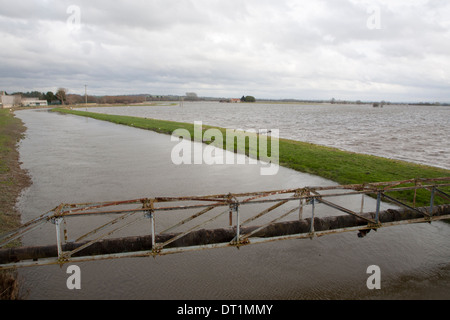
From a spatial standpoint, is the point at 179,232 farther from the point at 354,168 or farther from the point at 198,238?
the point at 354,168

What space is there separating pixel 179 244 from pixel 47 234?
7.40 metres

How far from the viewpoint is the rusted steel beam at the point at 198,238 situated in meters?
8.69

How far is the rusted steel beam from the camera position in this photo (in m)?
8.69

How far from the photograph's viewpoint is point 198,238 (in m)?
9.50

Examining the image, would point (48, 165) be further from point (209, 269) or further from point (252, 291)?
point (252, 291)

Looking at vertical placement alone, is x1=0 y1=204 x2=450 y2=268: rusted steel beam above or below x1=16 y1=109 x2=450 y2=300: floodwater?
above

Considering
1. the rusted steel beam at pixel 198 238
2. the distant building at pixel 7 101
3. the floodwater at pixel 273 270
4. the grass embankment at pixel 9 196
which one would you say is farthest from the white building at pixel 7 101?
the rusted steel beam at pixel 198 238

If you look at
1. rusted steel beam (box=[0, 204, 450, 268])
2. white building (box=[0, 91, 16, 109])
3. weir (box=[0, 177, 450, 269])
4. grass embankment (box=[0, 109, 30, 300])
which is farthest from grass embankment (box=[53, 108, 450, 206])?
white building (box=[0, 91, 16, 109])

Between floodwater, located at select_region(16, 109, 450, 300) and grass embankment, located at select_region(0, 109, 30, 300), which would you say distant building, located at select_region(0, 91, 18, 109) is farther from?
floodwater, located at select_region(16, 109, 450, 300)

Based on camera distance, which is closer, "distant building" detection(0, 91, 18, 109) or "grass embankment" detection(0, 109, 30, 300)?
"grass embankment" detection(0, 109, 30, 300)

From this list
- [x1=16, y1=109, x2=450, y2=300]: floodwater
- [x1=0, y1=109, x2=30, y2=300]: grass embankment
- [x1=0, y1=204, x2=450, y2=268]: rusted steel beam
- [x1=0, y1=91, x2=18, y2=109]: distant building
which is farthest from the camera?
[x1=0, y1=91, x2=18, y2=109]: distant building
